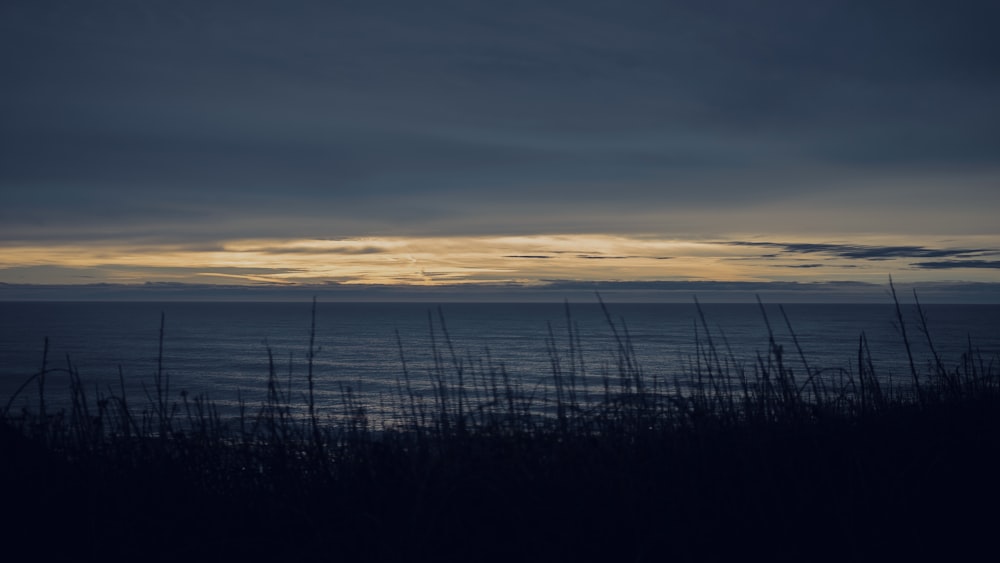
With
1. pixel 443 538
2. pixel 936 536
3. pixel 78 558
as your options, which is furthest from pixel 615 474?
pixel 78 558

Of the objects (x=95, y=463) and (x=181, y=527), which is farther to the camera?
(x=95, y=463)

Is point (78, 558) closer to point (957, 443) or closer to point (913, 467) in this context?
point (913, 467)

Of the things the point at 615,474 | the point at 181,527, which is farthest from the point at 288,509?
the point at 615,474

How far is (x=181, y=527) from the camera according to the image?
4.13 meters

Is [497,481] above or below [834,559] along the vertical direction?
above

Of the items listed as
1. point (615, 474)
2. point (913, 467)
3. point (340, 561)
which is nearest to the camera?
point (340, 561)

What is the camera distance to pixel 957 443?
4.67 m

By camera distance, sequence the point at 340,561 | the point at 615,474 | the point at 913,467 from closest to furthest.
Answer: the point at 340,561 < the point at 615,474 < the point at 913,467

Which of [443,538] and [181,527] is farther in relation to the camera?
[181,527]

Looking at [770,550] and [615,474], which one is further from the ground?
[615,474]

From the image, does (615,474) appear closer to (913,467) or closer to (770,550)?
(770,550)

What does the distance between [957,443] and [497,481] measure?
3105mm

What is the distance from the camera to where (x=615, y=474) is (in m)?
4.11

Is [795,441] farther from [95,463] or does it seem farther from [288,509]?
[95,463]
